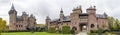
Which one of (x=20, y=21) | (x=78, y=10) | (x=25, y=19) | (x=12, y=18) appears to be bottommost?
(x=20, y=21)

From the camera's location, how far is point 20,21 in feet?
324

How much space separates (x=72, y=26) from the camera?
78.4 meters

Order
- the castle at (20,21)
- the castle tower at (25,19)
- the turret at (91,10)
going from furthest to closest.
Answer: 1. the castle tower at (25,19)
2. the castle at (20,21)
3. the turret at (91,10)

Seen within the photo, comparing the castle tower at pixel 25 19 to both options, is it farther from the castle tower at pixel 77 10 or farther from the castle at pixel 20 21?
the castle tower at pixel 77 10

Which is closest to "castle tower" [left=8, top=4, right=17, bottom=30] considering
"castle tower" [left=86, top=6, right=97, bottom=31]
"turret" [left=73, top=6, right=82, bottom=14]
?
"turret" [left=73, top=6, right=82, bottom=14]

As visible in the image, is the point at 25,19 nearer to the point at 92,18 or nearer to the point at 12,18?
the point at 12,18

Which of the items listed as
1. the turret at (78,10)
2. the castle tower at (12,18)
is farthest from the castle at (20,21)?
the turret at (78,10)

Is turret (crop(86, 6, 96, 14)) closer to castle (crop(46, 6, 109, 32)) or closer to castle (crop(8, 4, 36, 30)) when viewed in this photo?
castle (crop(46, 6, 109, 32))

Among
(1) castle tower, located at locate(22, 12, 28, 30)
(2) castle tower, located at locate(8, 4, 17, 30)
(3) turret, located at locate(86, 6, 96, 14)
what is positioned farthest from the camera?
(1) castle tower, located at locate(22, 12, 28, 30)

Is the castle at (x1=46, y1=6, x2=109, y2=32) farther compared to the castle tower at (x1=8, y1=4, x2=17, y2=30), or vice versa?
the castle tower at (x1=8, y1=4, x2=17, y2=30)

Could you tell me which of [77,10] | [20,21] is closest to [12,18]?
[20,21]

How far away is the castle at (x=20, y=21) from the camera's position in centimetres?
9656

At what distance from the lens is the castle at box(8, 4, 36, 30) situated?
9656cm

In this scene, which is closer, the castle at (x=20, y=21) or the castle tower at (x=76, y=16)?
the castle tower at (x=76, y=16)
